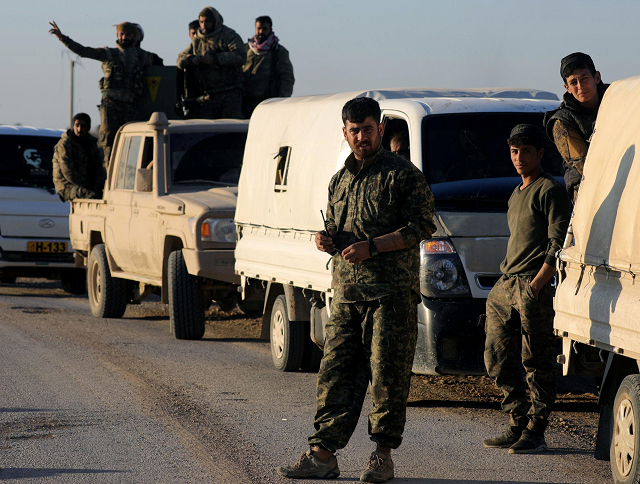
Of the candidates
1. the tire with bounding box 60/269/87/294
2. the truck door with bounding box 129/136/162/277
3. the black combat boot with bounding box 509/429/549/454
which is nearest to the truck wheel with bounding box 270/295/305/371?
the truck door with bounding box 129/136/162/277

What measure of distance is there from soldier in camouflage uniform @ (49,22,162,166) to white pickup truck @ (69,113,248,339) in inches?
73.1

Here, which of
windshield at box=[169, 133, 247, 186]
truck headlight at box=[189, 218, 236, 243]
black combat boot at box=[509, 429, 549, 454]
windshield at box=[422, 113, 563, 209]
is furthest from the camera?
windshield at box=[169, 133, 247, 186]

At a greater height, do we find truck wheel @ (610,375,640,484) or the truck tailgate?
the truck tailgate

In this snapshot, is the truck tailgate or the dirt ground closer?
the dirt ground

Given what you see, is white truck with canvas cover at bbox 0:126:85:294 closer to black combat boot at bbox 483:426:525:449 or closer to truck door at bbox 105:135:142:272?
truck door at bbox 105:135:142:272

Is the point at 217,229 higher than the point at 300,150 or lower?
lower

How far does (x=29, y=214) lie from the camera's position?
1536cm

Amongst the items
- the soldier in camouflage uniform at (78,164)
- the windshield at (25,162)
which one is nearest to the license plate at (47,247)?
the windshield at (25,162)

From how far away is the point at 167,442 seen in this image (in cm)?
614

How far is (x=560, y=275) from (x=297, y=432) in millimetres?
1967

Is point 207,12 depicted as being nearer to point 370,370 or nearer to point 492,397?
point 492,397

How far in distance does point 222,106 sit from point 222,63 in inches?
23.1

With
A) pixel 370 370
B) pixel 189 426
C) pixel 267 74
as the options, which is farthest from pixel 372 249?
pixel 267 74

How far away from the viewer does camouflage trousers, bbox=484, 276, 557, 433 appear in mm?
5801
